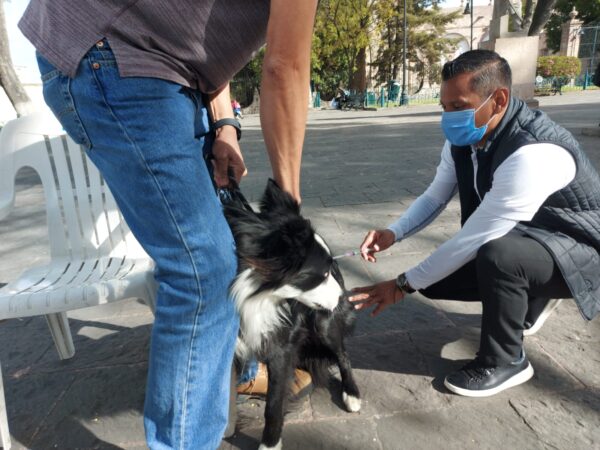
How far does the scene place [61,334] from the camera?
7.45 feet

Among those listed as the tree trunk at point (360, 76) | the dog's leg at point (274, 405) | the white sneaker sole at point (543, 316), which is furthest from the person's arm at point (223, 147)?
the tree trunk at point (360, 76)

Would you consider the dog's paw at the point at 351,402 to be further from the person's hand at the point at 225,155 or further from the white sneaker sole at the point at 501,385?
the person's hand at the point at 225,155

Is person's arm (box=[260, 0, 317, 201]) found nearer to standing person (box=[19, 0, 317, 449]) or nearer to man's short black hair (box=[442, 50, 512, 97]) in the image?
standing person (box=[19, 0, 317, 449])

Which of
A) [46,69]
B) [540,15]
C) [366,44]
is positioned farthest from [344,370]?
[366,44]

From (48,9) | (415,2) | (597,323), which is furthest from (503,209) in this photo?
(415,2)

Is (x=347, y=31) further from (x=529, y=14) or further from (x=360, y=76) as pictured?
(x=529, y=14)

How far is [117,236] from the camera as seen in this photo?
94.1 inches

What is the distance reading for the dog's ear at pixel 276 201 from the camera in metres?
1.44

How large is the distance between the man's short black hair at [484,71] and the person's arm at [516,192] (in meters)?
0.34

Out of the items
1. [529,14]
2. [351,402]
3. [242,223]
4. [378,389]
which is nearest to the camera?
[242,223]

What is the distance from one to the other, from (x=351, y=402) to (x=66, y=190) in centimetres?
182

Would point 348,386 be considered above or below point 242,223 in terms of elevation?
below

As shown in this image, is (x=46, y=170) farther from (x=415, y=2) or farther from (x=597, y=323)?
(x=415, y=2)

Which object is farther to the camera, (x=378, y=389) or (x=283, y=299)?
(x=378, y=389)
